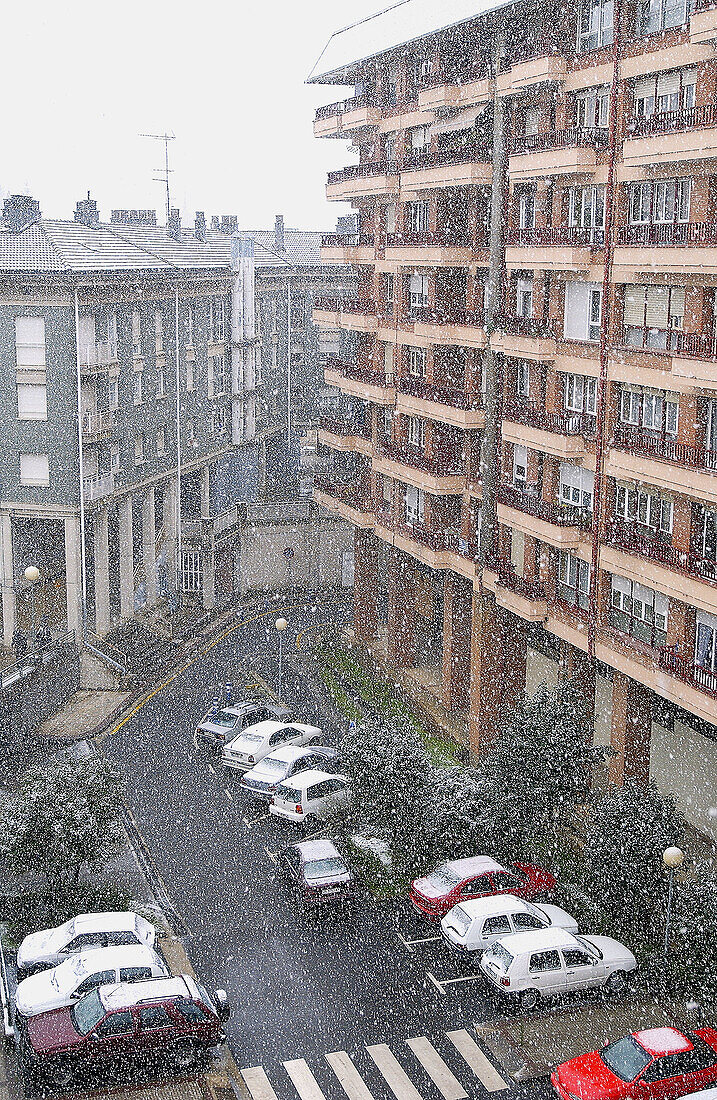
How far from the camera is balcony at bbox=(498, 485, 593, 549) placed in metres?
31.0

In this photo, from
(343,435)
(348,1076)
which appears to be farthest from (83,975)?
(343,435)

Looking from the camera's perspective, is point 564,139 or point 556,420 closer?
point 564,139

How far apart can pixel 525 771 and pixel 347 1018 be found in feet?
22.8

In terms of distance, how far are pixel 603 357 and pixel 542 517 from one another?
4.73 m

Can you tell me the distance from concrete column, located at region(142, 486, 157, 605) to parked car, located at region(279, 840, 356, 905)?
24.5 meters

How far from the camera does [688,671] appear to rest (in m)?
26.3

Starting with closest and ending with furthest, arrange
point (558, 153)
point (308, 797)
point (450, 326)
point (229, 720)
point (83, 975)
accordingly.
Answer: point (83, 975)
point (558, 153)
point (308, 797)
point (229, 720)
point (450, 326)

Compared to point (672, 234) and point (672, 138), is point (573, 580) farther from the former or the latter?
point (672, 138)

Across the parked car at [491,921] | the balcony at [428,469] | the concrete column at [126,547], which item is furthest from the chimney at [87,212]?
the parked car at [491,921]

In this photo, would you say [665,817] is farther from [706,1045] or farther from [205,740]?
[205,740]

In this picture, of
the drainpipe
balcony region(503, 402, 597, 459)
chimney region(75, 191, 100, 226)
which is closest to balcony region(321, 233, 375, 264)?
chimney region(75, 191, 100, 226)

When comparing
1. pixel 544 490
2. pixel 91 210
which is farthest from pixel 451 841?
pixel 91 210

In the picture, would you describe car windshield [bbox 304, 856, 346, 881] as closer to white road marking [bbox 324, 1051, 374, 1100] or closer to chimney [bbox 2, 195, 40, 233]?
white road marking [bbox 324, 1051, 374, 1100]

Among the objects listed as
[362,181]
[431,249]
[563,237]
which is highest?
[362,181]
